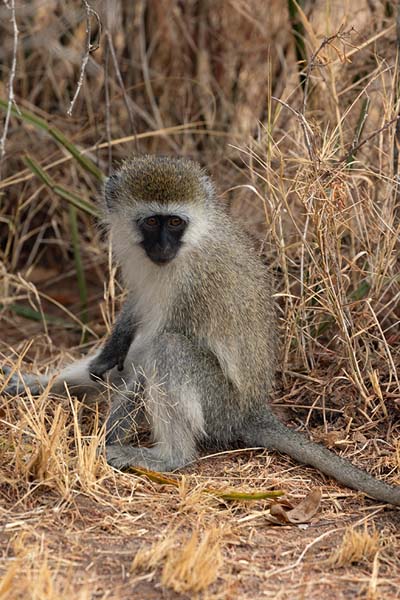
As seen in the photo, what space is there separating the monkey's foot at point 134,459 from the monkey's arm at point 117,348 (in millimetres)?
667

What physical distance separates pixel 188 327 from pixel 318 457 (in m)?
→ 0.85

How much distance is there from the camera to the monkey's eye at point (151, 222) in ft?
15.4

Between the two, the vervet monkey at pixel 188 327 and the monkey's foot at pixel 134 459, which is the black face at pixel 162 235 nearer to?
the vervet monkey at pixel 188 327

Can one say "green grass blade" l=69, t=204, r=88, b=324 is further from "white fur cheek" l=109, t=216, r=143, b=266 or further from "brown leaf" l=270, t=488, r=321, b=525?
"brown leaf" l=270, t=488, r=321, b=525

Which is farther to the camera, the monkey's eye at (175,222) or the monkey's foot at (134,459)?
the monkey's eye at (175,222)

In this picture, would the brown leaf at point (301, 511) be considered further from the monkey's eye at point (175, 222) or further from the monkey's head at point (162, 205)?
the monkey's eye at point (175, 222)

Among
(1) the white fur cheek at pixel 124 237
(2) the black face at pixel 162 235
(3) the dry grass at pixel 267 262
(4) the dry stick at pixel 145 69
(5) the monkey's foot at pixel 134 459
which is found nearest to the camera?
(3) the dry grass at pixel 267 262

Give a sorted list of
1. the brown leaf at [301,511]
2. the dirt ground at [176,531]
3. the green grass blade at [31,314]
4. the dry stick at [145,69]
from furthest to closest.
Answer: the dry stick at [145,69] → the green grass blade at [31,314] → the brown leaf at [301,511] → the dirt ground at [176,531]

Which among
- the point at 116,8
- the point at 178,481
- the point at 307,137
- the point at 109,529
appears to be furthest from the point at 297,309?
the point at 116,8

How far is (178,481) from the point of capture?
4.30 metres

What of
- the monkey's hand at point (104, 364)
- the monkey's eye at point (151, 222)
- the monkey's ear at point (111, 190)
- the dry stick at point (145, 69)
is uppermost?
the dry stick at point (145, 69)

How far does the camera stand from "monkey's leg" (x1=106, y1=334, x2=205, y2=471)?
4516 mm

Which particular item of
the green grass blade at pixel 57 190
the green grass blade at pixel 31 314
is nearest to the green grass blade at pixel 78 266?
the green grass blade at pixel 31 314

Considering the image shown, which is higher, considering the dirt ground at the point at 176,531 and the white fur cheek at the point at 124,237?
the white fur cheek at the point at 124,237
